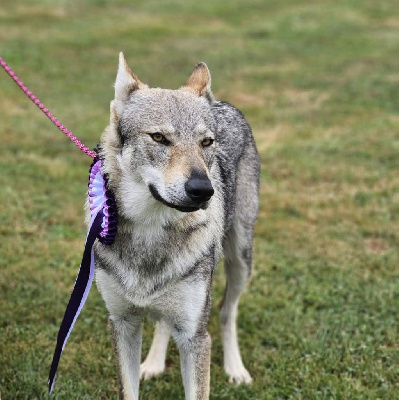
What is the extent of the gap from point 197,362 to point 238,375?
125 cm

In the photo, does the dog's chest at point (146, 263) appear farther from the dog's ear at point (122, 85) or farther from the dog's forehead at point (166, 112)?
the dog's ear at point (122, 85)

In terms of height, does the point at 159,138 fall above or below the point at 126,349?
above

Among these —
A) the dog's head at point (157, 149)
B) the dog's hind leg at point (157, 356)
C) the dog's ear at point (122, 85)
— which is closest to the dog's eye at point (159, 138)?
the dog's head at point (157, 149)

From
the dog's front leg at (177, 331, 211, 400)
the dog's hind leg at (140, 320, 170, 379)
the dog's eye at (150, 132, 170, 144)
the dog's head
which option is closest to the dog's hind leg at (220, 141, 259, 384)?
the dog's hind leg at (140, 320, 170, 379)

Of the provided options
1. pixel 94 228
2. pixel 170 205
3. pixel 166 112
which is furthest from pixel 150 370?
pixel 166 112

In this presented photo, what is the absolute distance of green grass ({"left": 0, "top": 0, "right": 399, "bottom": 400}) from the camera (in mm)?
4570

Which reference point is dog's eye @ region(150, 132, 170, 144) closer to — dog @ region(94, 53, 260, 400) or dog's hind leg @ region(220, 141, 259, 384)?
dog @ region(94, 53, 260, 400)

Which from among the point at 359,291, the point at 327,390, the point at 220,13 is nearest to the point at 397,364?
the point at 327,390

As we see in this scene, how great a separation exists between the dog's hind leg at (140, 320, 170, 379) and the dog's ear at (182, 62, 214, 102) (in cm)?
197

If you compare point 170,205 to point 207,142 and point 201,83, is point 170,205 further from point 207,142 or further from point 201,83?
point 201,83

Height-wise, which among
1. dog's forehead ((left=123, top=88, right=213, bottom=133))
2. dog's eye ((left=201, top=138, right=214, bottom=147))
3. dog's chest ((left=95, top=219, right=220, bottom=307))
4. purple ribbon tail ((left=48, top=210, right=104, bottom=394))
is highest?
dog's forehead ((left=123, top=88, right=213, bottom=133))

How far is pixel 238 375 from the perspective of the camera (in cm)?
461

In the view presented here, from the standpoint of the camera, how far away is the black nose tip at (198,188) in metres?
2.87

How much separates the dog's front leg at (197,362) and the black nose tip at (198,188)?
1.02 m
